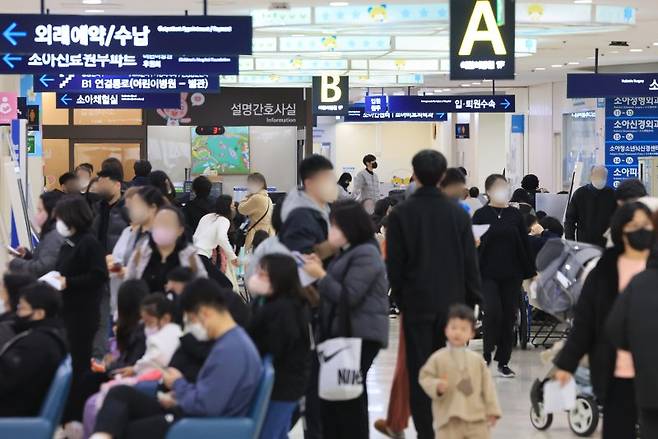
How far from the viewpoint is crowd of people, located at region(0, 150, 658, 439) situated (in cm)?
572

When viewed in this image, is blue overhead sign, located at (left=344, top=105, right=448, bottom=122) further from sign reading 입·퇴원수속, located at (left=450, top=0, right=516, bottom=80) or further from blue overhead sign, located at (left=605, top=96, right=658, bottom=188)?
sign reading 입·퇴원수속, located at (left=450, top=0, right=516, bottom=80)

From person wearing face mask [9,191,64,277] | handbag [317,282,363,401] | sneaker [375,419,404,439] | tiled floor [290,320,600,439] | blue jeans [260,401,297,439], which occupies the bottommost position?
tiled floor [290,320,600,439]

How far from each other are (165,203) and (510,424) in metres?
2.87

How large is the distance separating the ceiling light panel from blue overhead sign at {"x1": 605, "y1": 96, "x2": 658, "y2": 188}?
7.17 metres

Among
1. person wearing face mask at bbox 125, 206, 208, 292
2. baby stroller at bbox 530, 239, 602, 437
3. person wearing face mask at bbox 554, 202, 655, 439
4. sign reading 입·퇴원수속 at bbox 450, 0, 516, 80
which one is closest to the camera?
person wearing face mask at bbox 554, 202, 655, 439

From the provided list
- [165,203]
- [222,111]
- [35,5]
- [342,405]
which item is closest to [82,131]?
[222,111]

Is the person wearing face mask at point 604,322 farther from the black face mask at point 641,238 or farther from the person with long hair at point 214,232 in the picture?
the person with long hair at point 214,232

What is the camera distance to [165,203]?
809 cm

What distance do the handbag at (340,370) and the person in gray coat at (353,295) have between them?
13cm

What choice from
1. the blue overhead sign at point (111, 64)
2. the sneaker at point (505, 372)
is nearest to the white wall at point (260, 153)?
the blue overhead sign at point (111, 64)

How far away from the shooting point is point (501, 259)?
10.2 metres

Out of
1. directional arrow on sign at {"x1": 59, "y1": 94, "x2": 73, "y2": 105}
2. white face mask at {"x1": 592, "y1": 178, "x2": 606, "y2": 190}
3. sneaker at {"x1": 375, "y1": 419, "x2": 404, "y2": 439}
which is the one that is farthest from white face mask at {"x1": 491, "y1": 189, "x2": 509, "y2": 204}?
directional arrow on sign at {"x1": 59, "y1": 94, "x2": 73, "y2": 105}

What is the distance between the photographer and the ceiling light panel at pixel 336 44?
1906 centimetres

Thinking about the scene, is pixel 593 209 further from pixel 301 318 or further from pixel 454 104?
pixel 454 104
